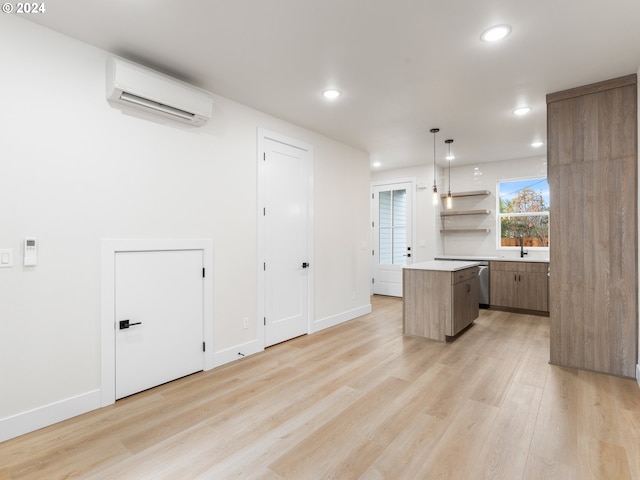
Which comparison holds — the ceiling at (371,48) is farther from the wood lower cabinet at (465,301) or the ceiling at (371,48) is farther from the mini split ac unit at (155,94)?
the wood lower cabinet at (465,301)

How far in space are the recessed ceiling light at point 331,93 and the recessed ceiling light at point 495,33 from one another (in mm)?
1367

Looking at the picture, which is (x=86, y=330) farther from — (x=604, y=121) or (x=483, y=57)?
(x=604, y=121)

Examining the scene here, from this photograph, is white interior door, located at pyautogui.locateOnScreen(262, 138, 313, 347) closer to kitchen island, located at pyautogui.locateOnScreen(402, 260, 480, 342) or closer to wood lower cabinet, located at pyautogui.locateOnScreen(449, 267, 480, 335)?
kitchen island, located at pyautogui.locateOnScreen(402, 260, 480, 342)

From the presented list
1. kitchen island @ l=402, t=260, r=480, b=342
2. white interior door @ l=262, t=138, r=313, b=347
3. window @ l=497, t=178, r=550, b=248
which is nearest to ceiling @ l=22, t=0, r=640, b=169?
white interior door @ l=262, t=138, r=313, b=347

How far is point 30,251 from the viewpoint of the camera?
87.1 inches

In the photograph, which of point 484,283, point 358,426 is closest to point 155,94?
point 358,426

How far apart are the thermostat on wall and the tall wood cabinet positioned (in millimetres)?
4403

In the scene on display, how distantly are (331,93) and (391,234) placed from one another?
4273 millimetres

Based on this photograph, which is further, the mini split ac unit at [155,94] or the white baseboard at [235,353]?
the white baseboard at [235,353]

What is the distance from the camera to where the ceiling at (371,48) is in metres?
2.15

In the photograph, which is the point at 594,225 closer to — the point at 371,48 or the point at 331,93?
the point at 371,48

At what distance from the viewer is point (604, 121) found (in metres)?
3.10

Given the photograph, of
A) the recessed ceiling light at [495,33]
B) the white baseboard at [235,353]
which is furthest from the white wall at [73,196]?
the recessed ceiling light at [495,33]

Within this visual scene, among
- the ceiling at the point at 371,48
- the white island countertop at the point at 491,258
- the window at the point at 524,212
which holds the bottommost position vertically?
the white island countertop at the point at 491,258
